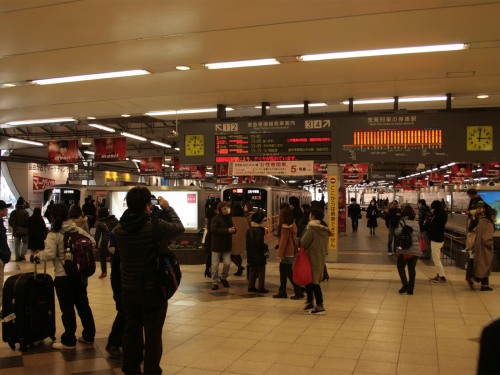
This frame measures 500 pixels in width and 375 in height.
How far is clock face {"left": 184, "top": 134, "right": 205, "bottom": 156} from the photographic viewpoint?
370 inches

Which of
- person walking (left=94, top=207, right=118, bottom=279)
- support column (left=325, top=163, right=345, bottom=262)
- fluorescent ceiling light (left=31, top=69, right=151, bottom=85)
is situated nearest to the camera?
fluorescent ceiling light (left=31, top=69, right=151, bottom=85)

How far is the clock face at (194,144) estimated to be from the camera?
30.8ft

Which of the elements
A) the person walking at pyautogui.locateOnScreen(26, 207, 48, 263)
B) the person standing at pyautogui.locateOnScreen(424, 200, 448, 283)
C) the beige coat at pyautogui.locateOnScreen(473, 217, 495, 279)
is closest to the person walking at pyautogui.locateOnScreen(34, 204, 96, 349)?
the person walking at pyautogui.locateOnScreen(26, 207, 48, 263)

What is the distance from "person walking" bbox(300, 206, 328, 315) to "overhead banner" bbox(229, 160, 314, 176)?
7.35 ft

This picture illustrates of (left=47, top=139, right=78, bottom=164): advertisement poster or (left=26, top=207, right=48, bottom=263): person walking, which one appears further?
(left=47, top=139, right=78, bottom=164): advertisement poster

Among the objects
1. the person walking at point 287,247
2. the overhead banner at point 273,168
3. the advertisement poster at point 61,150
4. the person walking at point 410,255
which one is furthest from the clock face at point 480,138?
the advertisement poster at point 61,150

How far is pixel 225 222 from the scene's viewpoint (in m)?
8.87

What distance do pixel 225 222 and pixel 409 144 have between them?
3.69 m

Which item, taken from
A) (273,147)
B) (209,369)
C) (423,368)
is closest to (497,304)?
(423,368)

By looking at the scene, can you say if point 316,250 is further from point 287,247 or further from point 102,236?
point 102,236

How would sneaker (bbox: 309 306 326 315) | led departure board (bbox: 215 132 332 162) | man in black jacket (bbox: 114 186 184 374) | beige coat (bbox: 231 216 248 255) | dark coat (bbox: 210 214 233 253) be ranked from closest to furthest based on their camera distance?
man in black jacket (bbox: 114 186 184 374)
sneaker (bbox: 309 306 326 315)
dark coat (bbox: 210 214 233 253)
led departure board (bbox: 215 132 332 162)
beige coat (bbox: 231 216 248 255)

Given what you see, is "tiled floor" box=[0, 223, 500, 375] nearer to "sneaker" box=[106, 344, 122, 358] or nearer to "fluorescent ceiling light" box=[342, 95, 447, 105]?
"sneaker" box=[106, 344, 122, 358]

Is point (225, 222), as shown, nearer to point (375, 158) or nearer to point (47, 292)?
point (375, 158)

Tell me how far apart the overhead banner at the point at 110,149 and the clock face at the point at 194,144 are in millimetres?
7513
